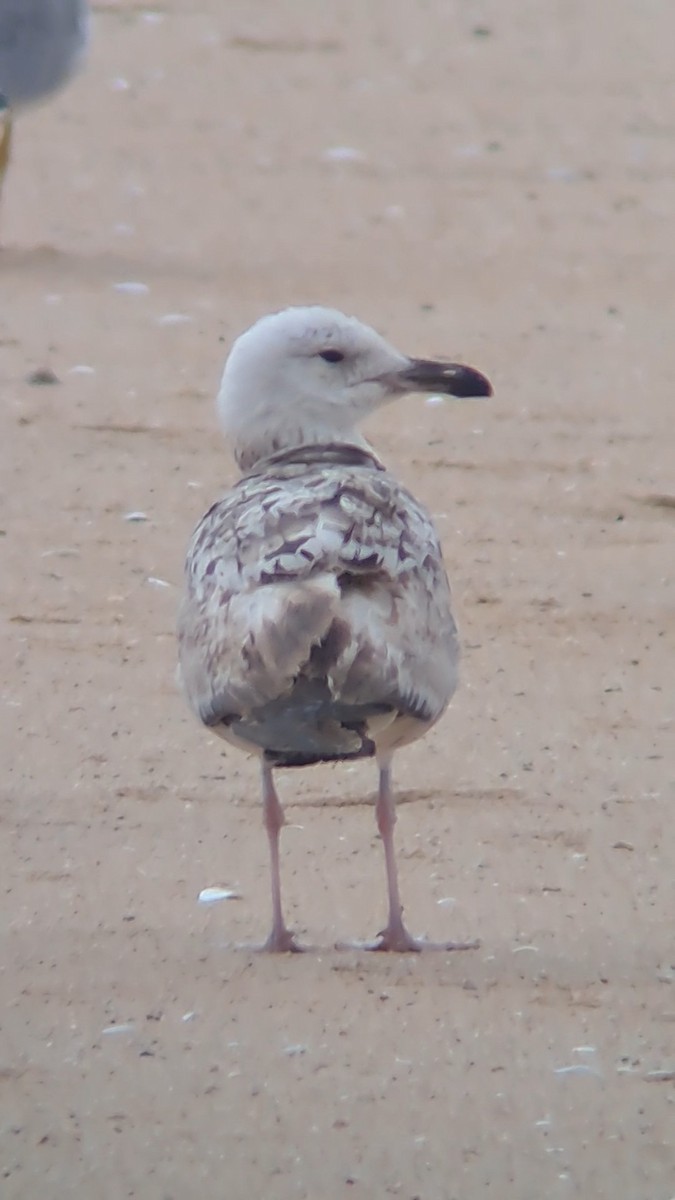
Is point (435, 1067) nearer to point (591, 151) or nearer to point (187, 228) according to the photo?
point (187, 228)

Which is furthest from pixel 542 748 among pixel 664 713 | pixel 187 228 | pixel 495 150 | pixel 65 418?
pixel 495 150

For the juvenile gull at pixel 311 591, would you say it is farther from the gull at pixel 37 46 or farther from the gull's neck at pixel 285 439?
the gull at pixel 37 46

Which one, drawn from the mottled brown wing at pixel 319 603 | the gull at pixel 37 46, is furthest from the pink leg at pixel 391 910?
the gull at pixel 37 46

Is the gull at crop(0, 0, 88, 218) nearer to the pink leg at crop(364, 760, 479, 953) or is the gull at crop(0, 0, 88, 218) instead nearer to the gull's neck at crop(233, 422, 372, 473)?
the gull's neck at crop(233, 422, 372, 473)

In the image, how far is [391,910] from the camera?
4.78 metres

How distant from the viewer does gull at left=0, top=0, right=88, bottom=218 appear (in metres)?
10.2

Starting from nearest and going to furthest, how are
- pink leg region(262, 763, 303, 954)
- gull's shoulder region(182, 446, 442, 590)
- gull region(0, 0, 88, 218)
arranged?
gull's shoulder region(182, 446, 442, 590) < pink leg region(262, 763, 303, 954) < gull region(0, 0, 88, 218)

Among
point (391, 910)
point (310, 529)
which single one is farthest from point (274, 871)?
point (310, 529)

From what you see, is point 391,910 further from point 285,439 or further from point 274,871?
point 285,439

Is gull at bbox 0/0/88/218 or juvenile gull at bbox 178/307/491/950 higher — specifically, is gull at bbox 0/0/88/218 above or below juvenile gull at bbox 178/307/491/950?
below

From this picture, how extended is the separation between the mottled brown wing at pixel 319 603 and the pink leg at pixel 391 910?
374 mm

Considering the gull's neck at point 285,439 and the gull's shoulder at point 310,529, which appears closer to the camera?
the gull's shoulder at point 310,529

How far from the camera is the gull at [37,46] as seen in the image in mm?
10156

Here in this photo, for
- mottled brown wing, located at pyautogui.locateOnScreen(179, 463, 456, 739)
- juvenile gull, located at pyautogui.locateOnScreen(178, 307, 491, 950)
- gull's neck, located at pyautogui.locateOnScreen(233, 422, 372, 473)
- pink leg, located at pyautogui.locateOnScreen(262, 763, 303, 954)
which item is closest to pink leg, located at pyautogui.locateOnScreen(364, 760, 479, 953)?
juvenile gull, located at pyautogui.locateOnScreen(178, 307, 491, 950)
